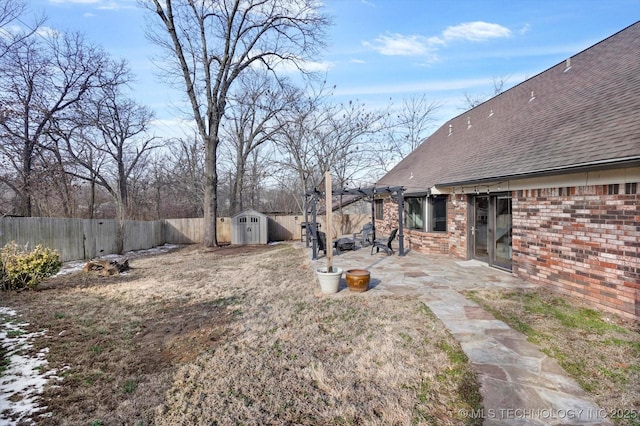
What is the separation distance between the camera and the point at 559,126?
6426mm

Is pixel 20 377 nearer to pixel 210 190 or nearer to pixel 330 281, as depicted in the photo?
pixel 330 281

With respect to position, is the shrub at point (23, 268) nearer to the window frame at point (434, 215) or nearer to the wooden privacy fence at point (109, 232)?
the wooden privacy fence at point (109, 232)

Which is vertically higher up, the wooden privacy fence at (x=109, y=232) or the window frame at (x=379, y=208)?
the window frame at (x=379, y=208)

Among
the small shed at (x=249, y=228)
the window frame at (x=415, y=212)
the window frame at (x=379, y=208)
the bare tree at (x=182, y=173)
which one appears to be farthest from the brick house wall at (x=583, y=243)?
the bare tree at (x=182, y=173)

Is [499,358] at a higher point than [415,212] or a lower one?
lower

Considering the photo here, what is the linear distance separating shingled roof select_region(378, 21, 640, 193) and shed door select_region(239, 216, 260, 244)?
7990mm

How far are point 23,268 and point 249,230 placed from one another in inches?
391

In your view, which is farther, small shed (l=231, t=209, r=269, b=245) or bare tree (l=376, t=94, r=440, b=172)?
bare tree (l=376, t=94, r=440, b=172)

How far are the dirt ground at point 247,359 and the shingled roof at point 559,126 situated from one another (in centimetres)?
355

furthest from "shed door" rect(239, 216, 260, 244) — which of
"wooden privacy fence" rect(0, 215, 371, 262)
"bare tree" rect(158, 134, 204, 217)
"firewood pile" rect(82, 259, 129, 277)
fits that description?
"bare tree" rect(158, 134, 204, 217)

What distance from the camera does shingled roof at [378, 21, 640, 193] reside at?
485 cm

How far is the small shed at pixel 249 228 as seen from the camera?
1600 cm

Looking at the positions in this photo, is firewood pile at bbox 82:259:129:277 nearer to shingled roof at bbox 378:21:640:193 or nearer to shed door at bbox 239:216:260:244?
shed door at bbox 239:216:260:244

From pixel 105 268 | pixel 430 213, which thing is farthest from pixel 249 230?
pixel 430 213
